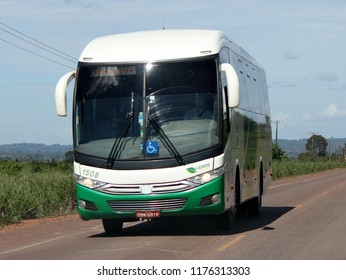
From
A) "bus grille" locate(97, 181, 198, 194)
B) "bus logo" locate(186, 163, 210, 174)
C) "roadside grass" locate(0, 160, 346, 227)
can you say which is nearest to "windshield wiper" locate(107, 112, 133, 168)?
"bus grille" locate(97, 181, 198, 194)

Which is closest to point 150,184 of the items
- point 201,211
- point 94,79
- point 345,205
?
point 201,211

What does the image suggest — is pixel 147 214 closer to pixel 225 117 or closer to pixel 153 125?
pixel 153 125

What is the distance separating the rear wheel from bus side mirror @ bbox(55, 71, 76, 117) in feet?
8.06

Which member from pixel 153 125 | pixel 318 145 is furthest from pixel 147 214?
pixel 318 145

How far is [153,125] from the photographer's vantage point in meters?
14.5

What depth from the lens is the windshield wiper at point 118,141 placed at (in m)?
14.5

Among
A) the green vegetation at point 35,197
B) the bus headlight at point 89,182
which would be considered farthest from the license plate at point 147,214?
the green vegetation at point 35,197

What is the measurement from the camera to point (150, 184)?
46.9 ft

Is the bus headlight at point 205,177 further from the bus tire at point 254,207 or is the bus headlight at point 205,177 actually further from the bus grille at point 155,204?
the bus tire at point 254,207

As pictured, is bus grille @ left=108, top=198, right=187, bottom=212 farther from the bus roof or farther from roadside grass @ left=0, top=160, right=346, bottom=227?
roadside grass @ left=0, top=160, right=346, bottom=227

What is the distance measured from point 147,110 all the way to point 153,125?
1.01ft

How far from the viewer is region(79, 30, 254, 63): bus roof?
48.6ft

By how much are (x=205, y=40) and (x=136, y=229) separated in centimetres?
461
